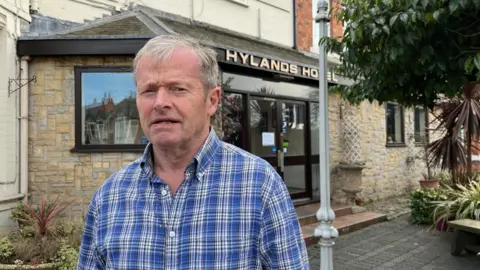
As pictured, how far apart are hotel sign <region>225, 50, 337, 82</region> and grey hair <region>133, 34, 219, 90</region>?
475 cm

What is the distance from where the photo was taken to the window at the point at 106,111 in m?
5.84

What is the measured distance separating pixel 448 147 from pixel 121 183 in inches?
311

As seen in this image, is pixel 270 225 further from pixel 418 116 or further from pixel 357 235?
pixel 418 116

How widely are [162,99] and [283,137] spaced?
692 cm

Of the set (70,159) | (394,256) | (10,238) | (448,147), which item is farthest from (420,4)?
(448,147)

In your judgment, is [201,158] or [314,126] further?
[314,126]

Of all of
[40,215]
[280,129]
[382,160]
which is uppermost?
[280,129]

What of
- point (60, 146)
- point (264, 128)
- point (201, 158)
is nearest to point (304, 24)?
point (264, 128)

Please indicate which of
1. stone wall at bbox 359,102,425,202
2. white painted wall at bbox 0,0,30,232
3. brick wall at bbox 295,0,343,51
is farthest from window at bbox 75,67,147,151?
stone wall at bbox 359,102,425,202

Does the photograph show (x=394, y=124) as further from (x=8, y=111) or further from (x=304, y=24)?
Answer: (x=8, y=111)

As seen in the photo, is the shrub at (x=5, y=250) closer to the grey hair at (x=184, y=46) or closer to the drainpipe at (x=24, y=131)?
the drainpipe at (x=24, y=131)

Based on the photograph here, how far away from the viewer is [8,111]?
5.52 m

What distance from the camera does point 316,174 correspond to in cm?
895

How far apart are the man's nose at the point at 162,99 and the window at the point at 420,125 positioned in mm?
11474
